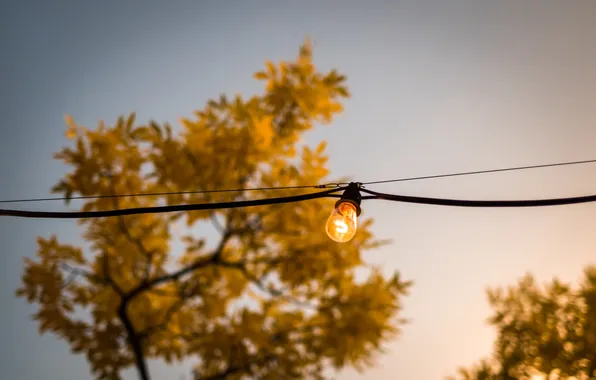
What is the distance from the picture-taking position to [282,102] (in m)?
6.46

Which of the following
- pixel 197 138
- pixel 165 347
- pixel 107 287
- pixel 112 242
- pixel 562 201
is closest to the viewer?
pixel 562 201

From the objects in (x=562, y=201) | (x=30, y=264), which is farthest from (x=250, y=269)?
(x=562, y=201)

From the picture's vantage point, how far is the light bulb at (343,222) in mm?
2561

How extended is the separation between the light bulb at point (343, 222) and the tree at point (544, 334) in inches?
258

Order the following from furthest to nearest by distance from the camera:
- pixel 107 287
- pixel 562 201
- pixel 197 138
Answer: pixel 107 287 < pixel 197 138 < pixel 562 201

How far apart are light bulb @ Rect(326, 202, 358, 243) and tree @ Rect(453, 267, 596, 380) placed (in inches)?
258

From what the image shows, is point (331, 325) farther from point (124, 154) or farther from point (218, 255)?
point (124, 154)

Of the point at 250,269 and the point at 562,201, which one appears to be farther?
the point at 250,269

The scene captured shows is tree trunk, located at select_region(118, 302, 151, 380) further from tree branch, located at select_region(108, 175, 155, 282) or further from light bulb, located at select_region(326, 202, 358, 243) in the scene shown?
light bulb, located at select_region(326, 202, 358, 243)

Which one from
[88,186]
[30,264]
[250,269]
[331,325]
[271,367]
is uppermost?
[88,186]

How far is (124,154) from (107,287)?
2.34m

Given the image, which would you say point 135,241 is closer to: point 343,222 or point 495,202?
point 343,222

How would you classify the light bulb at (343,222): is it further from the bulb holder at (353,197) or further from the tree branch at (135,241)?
the tree branch at (135,241)

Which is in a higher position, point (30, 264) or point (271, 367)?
point (30, 264)
